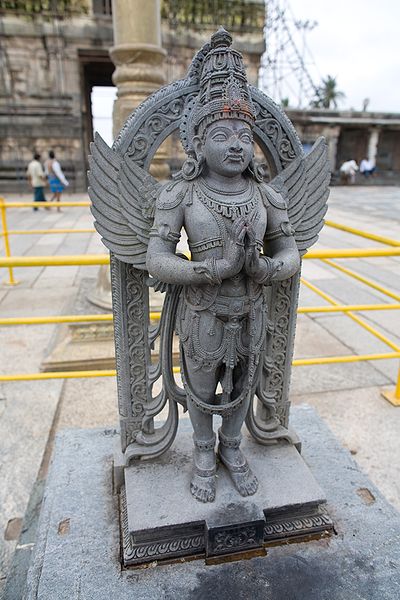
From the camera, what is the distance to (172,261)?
170 cm

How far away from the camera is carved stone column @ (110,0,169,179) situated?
420 centimetres

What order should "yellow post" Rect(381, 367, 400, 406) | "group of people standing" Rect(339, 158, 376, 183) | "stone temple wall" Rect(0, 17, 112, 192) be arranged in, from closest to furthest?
"yellow post" Rect(381, 367, 400, 406)
"stone temple wall" Rect(0, 17, 112, 192)
"group of people standing" Rect(339, 158, 376, 183)

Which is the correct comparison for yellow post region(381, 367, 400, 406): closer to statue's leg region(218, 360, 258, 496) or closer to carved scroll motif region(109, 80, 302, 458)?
carved scroll motif region(109, 80, 302, 458)

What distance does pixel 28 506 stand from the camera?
2.52 metres

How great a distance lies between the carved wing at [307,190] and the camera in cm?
208

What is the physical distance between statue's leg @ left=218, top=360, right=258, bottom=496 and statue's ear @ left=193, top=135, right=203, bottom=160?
987mm

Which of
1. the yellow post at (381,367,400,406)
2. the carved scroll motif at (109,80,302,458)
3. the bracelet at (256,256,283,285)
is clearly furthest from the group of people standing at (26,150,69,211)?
the bracelet at (256,256,283,285)

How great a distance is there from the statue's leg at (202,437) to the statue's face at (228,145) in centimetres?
82

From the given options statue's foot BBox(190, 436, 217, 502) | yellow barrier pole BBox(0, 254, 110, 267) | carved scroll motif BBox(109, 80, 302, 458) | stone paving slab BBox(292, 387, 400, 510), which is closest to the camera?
carved scroll motif BBox(109, 80, 302, 458)

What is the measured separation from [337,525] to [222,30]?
2.16 metres

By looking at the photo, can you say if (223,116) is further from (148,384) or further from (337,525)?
(337,525)

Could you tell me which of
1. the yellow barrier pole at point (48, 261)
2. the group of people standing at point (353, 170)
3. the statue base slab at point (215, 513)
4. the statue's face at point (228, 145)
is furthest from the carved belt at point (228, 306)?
the group of people standing at point (353, 170)

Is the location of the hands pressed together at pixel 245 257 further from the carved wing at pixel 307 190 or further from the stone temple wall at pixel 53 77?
the stone temple wall at pixel 53 77

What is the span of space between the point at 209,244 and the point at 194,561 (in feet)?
4.37
